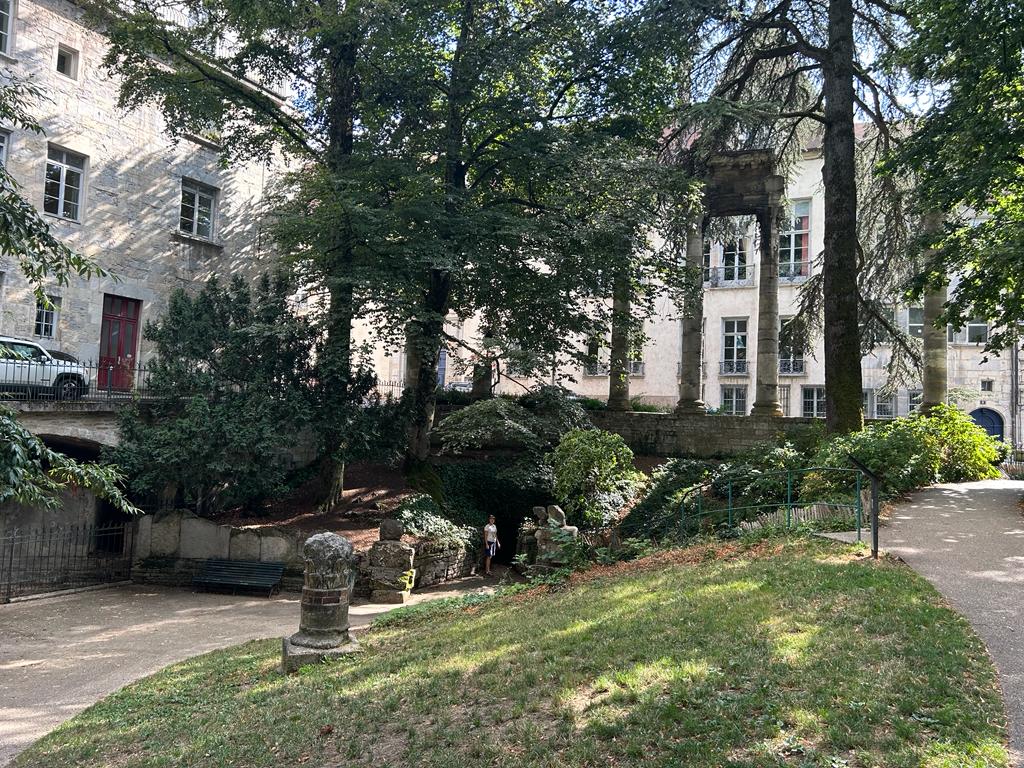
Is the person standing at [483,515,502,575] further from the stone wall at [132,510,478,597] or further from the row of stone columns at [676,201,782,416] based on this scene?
the row of stone columns at [676,201,782,416]

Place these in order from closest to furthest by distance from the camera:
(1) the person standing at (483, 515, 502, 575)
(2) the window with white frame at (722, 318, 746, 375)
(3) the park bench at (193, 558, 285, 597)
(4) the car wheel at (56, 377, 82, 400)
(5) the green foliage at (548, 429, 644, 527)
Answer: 1. (3) the park bench at (193, 558, 285, 597)
2. (4) the car wheel at (56, 377, 82, 400)
3. (5) the green foliage at (548, 429, 644, 527)
4. (1) the person standing at (483, 515, 502, 575)
5. (2) the window with white frame at (722, 318, 746, 375)

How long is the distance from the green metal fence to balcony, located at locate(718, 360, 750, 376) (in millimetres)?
18660

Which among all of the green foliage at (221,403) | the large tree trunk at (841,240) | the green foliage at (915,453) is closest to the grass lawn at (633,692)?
the green foliage at (915,453)

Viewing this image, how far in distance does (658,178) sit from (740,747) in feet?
45.6

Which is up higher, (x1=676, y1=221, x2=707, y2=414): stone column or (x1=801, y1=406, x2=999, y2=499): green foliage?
(x1=676, y1=221, x2=707, y2=414): stone column

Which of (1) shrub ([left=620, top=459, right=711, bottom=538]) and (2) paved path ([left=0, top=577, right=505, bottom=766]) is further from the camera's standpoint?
(1) shrub ([left=620, top=459, right=711, bottom=538])

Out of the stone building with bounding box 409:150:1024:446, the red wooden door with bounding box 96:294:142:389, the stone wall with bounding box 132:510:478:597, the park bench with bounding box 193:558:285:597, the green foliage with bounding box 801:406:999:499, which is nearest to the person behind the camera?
the green foliage with bounding box 801:406:999:499

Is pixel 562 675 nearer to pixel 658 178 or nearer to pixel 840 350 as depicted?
pixel 840 350

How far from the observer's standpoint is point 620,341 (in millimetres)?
20594

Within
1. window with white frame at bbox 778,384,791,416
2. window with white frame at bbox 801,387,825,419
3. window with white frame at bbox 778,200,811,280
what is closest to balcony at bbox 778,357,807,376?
window with white frame at bbox 778,384,791,416

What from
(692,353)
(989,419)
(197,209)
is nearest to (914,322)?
(989,419)

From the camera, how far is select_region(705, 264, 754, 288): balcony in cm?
3419

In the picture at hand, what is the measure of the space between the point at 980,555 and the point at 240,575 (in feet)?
40.9

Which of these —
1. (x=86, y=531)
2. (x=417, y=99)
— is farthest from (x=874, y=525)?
(x=86, y=531)
